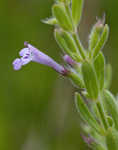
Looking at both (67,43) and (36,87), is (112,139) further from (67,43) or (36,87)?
(36,87)

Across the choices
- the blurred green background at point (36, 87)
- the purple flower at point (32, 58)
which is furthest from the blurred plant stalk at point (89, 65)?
the blurred green background at point (36, 87)

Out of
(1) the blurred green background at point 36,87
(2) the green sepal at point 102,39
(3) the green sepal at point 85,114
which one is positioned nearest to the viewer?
(2) the green sepal at point 102,39

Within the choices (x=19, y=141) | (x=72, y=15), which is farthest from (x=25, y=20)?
(x=72, y=15)

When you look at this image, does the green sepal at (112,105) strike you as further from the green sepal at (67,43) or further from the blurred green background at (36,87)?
the blurred green background at (36,87)

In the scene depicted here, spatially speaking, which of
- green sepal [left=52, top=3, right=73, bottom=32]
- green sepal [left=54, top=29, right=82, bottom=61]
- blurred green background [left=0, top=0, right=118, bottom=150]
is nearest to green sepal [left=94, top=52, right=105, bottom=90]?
green sepal [left=54, top=29, right=82, bottom=61]

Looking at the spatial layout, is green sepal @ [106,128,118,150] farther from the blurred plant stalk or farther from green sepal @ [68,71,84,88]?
green sepal @ [68,71,84,88]

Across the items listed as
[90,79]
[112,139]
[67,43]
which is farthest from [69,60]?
[112,139]
